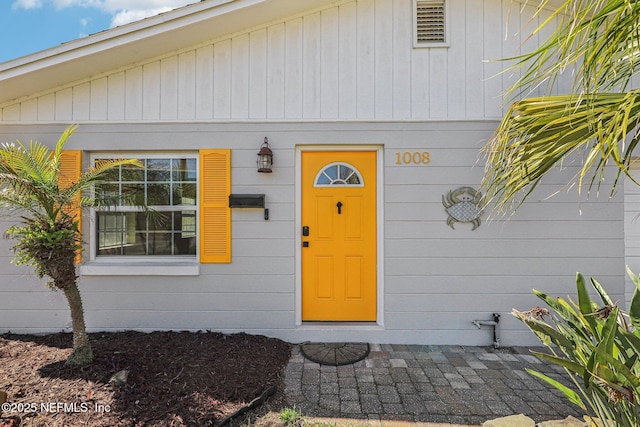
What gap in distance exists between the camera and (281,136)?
11.4 ft

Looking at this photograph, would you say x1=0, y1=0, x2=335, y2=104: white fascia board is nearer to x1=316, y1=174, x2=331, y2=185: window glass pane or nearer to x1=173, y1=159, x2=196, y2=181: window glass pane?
x1=173, y1=159, x2=196, y2=181: window glass pane

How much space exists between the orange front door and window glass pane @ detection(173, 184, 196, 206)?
4.22 ft

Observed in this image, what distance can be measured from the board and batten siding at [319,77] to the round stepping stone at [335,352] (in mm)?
2499

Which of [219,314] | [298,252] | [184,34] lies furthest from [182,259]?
[184,34]

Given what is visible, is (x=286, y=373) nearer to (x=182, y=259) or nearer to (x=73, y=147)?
(x=182, y=259)

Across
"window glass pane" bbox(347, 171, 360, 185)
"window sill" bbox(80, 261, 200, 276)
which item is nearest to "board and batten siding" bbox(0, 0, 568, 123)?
"window glass pane" bbox(347, 171, 360, 185)

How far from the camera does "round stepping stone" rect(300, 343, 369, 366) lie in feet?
9.82

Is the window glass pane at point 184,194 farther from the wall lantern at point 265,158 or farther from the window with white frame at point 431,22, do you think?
the window with white frame at point 431,22

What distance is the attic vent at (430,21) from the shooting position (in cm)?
346

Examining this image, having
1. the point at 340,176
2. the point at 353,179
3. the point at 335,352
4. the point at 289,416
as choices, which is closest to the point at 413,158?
the point at 353,179

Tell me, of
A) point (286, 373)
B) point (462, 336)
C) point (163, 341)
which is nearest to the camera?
point (286, 373)

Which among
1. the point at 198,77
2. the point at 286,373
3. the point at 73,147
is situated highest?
the point at 198,77

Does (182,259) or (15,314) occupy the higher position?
(182,259)

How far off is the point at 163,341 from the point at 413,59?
159 inches
